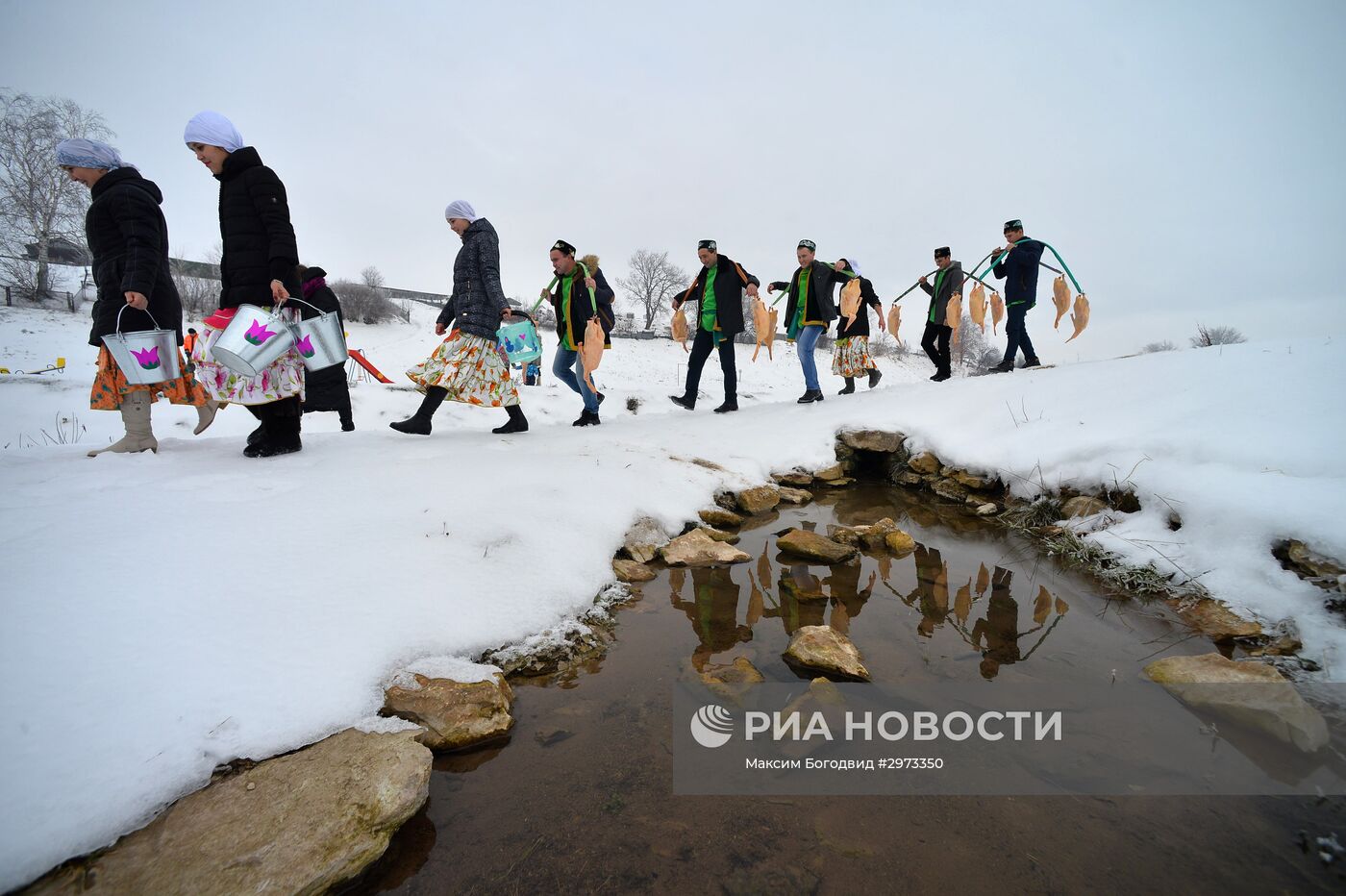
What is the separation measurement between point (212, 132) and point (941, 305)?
7.53 m

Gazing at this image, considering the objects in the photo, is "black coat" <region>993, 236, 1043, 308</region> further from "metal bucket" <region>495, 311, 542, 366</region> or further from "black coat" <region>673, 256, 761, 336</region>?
"metal bucket" <region>495, 311, 542, 366</region>

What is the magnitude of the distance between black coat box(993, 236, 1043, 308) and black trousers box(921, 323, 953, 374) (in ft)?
2.82

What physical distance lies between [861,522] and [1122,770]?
245 centimetres

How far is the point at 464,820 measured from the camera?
50.9 inches

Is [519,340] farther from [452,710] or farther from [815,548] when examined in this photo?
[452,710]

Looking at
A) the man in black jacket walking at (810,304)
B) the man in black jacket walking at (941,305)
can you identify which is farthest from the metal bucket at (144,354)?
the man in black jacket walking at (941,305)

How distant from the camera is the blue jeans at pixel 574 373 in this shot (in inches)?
229

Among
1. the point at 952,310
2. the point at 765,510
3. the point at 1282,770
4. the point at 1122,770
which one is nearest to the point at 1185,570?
the point at 1282,770

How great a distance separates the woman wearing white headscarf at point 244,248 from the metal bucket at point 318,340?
11 centimetres

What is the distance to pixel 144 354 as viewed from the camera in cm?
310

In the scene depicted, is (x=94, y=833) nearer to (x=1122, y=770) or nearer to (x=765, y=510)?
(x=1122, y=770)

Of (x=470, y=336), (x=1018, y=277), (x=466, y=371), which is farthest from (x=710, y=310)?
(x=1018, y=277)

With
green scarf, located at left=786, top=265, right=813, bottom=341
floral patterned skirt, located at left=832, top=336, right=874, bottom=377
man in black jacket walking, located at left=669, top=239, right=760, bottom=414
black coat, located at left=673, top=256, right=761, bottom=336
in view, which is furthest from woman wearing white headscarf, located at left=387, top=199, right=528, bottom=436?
floral patterned skirt, located at left=832, top=336, right=874, bottom=377

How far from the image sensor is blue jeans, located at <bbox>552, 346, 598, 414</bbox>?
5.82m
